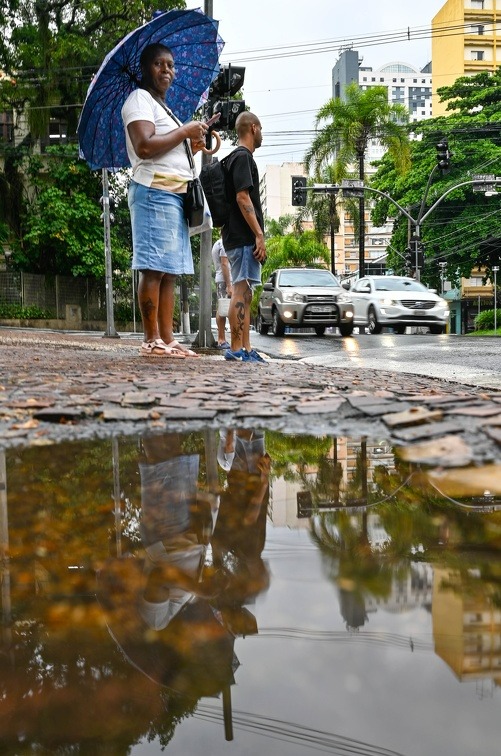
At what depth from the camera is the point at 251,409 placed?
10.5ft

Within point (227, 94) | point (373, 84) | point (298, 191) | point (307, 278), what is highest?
point (373, 84)

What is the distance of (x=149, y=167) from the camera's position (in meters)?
5.70

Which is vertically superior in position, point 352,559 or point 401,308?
point 401,308

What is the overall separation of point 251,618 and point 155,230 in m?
4.86

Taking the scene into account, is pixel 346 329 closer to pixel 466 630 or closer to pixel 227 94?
pixel 227 94

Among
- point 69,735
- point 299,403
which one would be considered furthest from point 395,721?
point 299,403

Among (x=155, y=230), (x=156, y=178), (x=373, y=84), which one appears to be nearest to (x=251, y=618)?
(x=155, y=230)

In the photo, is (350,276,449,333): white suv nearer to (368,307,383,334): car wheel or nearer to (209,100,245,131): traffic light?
(368,307,383,334): car wheel

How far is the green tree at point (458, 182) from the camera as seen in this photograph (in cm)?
3938

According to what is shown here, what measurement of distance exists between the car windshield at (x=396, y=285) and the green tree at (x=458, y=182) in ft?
70.3

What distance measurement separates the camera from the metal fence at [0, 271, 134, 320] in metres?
29.1

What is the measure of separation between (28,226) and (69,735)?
28910mm

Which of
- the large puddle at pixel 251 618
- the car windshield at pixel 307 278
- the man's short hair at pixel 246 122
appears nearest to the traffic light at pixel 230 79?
the man's short hair at pixel 246 122

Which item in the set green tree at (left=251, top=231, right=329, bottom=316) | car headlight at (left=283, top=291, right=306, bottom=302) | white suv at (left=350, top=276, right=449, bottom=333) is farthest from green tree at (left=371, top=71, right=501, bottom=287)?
car headlight at (left=283, top=291, right=306, bottom=302)
